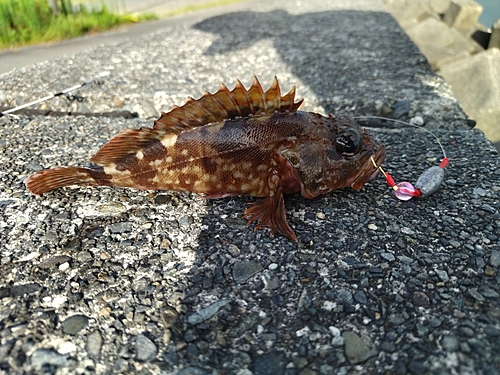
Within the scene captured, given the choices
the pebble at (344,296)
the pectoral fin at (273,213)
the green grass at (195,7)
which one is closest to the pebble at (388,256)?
the pebble at (344,296)

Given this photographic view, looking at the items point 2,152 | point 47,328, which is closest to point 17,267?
point 47,328

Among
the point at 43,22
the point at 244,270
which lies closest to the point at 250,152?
the point at 244,270

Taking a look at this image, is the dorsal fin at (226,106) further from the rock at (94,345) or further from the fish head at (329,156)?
the rock at (94,345)

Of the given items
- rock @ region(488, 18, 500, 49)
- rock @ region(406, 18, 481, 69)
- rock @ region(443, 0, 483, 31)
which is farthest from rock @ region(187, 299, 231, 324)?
rock @ region(443, 0, 483, 31)

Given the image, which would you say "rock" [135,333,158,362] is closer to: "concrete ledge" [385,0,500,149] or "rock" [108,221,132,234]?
"rock" [108,221,132,234]

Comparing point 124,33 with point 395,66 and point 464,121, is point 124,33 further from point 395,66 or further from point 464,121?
point 464,121

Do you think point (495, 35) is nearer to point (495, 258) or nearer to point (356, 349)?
point (495, 258)
